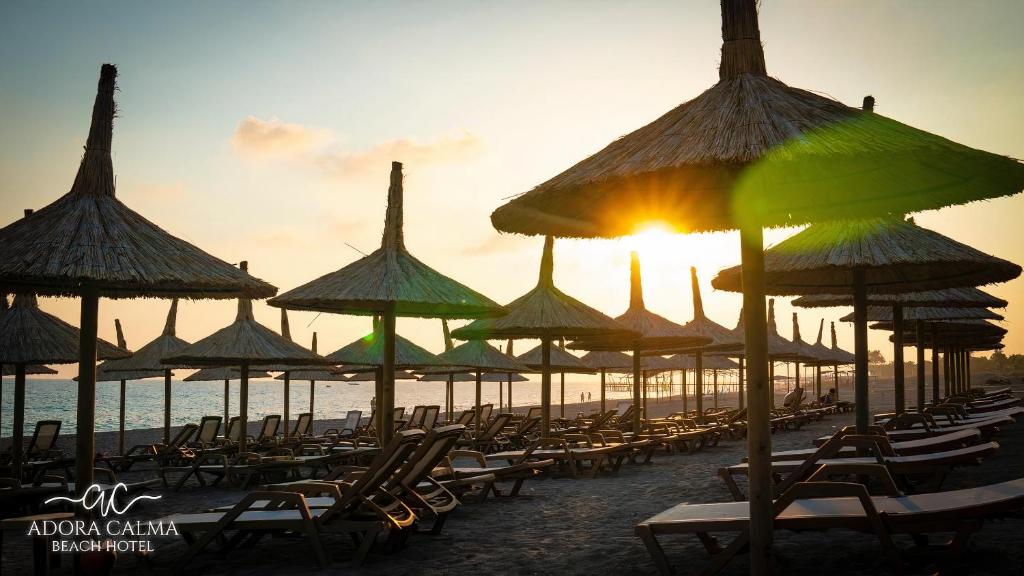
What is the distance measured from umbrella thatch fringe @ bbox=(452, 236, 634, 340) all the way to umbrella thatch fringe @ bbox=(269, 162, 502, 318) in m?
1.53

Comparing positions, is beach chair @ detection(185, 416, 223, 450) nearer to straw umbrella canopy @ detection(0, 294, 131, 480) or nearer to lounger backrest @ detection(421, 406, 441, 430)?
straw umbrella canopy @ detection(0, 294, 131, 480)

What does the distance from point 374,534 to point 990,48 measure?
8.40 meters

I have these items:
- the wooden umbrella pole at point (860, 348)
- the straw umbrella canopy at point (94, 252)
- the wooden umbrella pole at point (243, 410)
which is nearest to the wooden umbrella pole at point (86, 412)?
the straw umbrella canopy at point (94, 252)

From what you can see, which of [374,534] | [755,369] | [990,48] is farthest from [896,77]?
[374,534]

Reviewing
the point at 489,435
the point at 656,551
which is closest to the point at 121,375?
the point at 489,435

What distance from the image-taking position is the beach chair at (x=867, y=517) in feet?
13.1

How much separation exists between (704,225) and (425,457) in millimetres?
2777

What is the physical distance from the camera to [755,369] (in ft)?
13.4

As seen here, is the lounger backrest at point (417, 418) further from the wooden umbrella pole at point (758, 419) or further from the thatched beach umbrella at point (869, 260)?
the wooden umbrella pole at point (758, 419)

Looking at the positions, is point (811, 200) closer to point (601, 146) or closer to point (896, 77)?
point (601, 146)

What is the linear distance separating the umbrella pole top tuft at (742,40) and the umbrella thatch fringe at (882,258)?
2998mm

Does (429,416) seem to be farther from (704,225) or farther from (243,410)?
(704,225)

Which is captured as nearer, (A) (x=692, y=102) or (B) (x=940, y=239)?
(A) (x=692, y=102)

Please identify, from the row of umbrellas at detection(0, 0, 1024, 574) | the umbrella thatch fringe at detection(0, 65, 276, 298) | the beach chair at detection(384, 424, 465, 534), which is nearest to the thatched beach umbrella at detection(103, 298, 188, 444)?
the row of umbrellas at detection(0, 0, 1024, 574)
